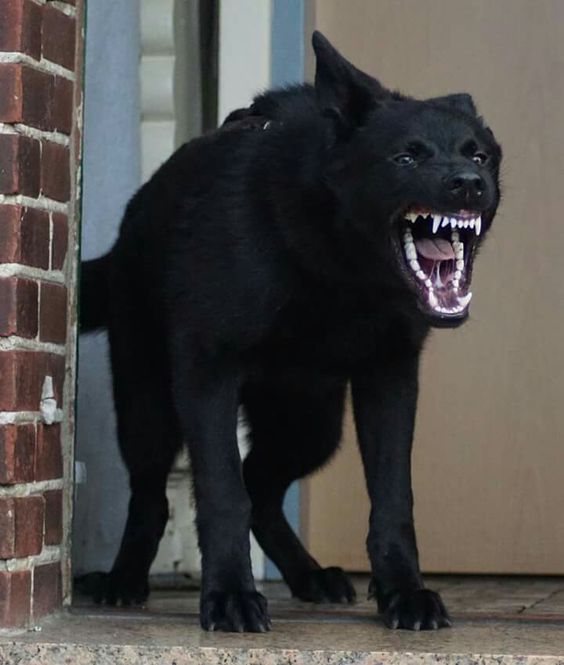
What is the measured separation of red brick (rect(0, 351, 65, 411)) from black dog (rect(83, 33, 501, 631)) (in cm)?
25

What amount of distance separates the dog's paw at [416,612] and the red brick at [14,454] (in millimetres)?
695

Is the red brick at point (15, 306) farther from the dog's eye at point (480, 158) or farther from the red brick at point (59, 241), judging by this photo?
the dog's eye at point (480, 158)

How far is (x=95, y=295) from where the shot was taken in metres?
3.66

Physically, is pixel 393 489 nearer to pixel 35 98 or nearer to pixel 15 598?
pixel 15 598

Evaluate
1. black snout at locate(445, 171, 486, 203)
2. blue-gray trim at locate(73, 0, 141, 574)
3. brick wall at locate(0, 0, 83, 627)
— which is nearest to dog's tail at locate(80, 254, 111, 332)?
blue-gray trim at locate(73, 0, 141, 574)

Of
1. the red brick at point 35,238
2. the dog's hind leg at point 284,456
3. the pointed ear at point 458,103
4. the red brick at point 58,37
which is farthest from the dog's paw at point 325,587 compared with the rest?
the red brick at point 58,37

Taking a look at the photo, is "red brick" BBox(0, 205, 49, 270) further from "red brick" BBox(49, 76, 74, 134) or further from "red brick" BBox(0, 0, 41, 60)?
"red brick" BBox(0, 0, 41, 60)

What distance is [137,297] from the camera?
11.3 ft

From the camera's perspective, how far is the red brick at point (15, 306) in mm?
2785

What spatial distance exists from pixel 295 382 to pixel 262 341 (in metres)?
0.22

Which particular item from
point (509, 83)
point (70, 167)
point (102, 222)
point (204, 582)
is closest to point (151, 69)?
point (102, 222)

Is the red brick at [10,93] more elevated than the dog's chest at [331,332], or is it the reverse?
the red brick at [10,93]

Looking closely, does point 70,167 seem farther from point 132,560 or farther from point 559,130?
point 559,130

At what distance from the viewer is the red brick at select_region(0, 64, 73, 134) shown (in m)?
2.80
